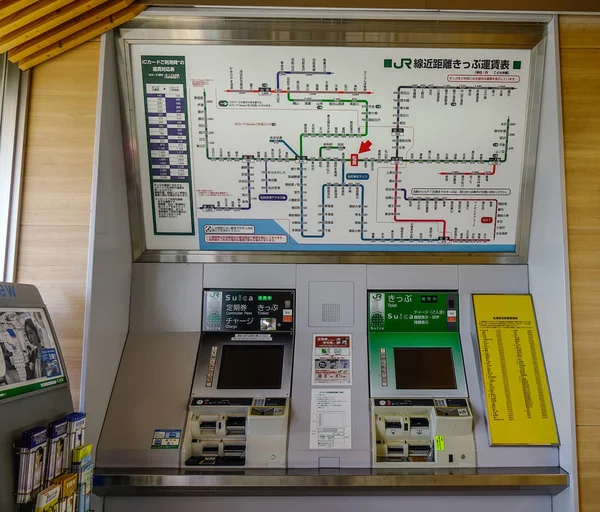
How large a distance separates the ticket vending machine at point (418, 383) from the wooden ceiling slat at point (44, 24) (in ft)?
6.31

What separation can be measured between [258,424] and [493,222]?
1622 mm

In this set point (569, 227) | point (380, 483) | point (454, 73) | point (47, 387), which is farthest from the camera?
point (454, 73)

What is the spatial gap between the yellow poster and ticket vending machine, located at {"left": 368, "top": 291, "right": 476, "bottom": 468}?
0.12 m

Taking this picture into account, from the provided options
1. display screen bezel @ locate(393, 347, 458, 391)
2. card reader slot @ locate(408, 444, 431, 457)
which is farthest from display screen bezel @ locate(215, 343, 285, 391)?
card reader slot @ locate(408, 444, 431, 457)

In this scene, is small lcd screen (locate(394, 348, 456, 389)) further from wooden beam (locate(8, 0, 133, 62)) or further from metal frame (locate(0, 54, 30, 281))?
wooden beam (locate(8, 0, 133, 62))

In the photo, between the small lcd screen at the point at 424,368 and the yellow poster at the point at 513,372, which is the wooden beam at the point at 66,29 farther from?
the yellow poster at the point at 513,372

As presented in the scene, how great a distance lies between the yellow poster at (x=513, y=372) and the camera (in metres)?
2.34

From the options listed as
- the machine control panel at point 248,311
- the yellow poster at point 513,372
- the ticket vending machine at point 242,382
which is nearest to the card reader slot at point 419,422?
the yellow poster at point 513,372

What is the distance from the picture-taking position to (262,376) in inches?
99.0

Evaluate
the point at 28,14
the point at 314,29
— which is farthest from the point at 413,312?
the point at 28,14

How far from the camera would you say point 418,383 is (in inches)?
97.6

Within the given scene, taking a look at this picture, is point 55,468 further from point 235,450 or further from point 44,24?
point 44,24

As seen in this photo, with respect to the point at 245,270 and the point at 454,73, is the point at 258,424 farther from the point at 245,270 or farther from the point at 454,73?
the point at 454,73

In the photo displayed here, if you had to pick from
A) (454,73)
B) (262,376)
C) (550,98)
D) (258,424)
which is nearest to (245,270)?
(262,376)
